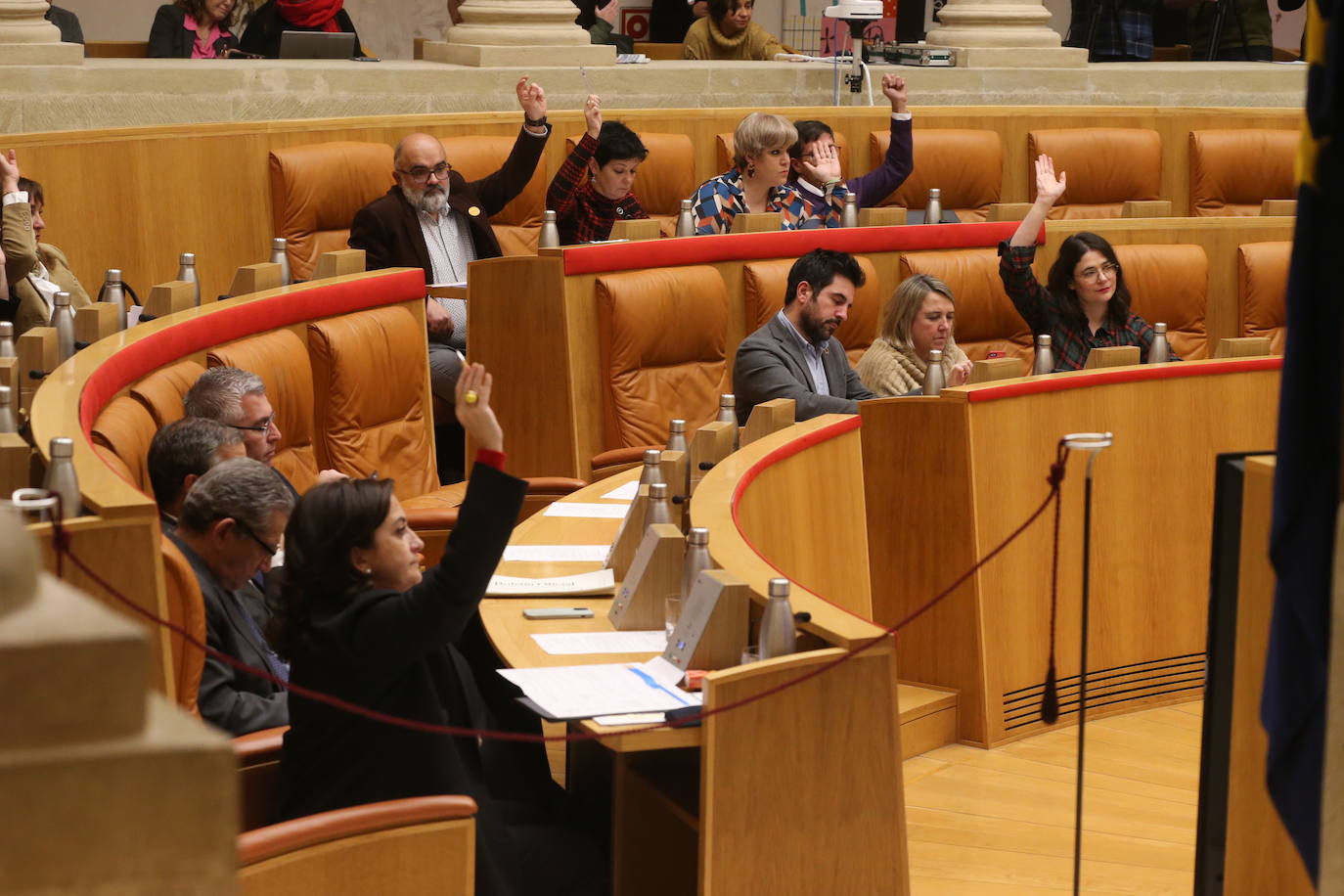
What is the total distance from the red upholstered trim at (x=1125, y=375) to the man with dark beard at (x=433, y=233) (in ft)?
5.56

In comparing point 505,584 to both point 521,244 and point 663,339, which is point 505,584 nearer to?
point 663,339

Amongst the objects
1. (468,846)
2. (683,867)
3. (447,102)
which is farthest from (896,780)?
(447,102)

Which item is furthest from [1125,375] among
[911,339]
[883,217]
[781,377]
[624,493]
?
[883,217]

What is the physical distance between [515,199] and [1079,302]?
206 centimetres

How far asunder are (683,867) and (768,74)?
17.0 feet

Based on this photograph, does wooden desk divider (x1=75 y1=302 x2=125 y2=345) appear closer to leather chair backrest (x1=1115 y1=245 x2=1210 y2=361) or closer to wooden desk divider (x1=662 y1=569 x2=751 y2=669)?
wooden desk divider (x1=662 y1=569 x2=751 y2=669)

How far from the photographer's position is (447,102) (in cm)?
670

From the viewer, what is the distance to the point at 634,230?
5137mm

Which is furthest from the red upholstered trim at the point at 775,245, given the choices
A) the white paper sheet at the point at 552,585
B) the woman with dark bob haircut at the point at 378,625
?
the woman with dark bob haircut at the point at 378,625

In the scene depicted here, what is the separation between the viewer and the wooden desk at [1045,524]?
4039 millimetres

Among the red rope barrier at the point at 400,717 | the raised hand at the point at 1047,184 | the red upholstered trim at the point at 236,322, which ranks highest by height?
the raised hand at the point at 1047,184

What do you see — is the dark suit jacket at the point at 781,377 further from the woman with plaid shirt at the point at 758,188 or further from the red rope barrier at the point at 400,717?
the red rope barrier at the point at 400,717

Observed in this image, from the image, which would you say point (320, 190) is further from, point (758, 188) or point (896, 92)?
point (896, 92)

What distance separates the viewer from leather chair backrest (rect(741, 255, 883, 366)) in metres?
5.30
